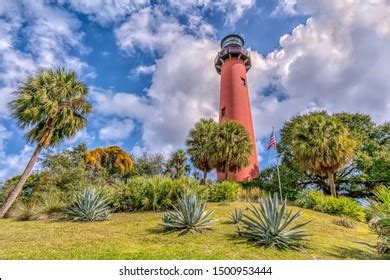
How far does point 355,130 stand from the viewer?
2630 cm

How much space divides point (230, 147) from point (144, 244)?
18463 millimetres

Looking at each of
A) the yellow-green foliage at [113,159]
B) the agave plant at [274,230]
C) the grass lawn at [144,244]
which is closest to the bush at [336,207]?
the grass lawn at [144,244]

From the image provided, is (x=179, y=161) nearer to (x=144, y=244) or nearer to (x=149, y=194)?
(x=149, y=194)

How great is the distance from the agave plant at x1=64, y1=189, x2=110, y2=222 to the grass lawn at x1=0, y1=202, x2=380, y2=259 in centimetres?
87

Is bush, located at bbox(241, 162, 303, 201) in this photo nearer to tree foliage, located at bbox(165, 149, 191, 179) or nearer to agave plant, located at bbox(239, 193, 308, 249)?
tree foliage, located at bbox(165, 149, 191, 179)

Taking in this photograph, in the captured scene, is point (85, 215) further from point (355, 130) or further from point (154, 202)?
point (355, 130)

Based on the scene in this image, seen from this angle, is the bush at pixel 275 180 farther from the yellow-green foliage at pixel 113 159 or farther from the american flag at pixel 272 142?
Result: the yellow-green foliage at pixel 113 159

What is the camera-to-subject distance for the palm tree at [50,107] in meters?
17.0

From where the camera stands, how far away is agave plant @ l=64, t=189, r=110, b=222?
11.4 m

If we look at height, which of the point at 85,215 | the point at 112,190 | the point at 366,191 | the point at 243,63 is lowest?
the point at 85,215

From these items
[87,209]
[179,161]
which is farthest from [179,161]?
[87,209]

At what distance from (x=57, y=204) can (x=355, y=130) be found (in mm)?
23827
